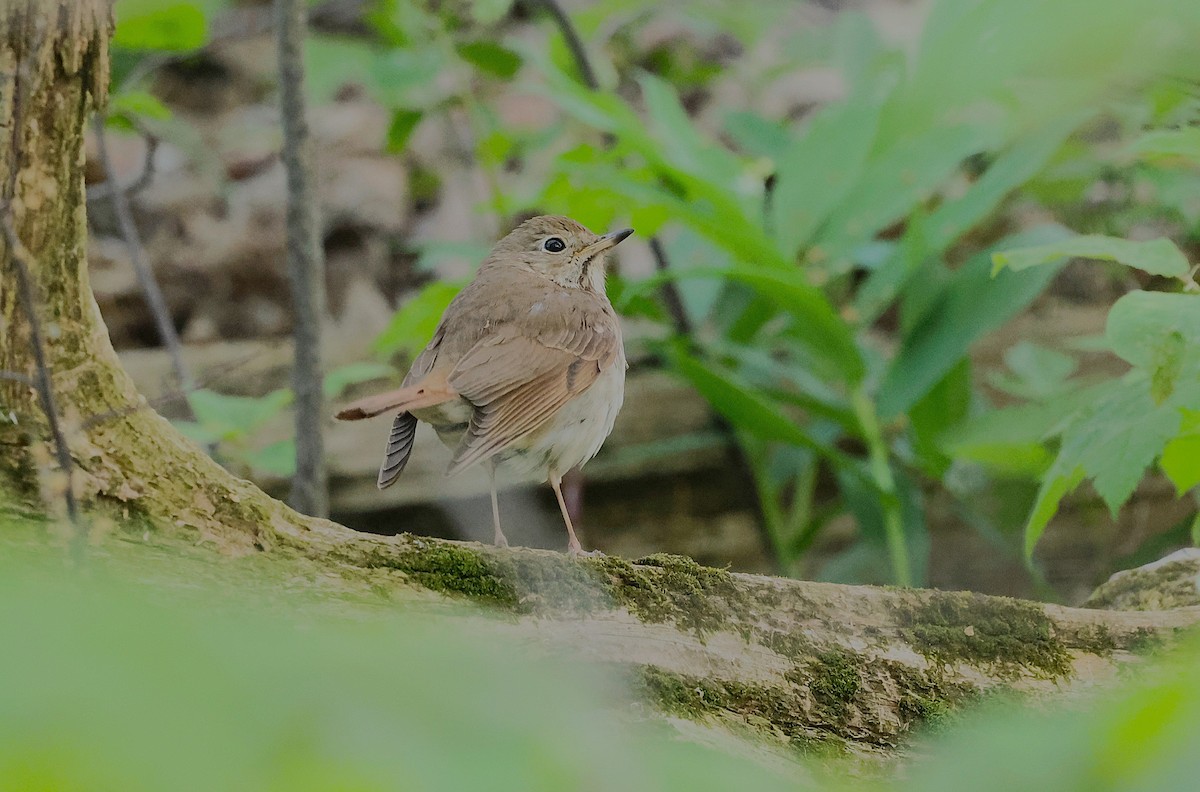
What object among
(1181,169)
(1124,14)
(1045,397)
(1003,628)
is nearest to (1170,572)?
(1003,628)

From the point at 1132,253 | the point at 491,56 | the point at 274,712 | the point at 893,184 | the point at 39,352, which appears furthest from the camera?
the point at 491,56

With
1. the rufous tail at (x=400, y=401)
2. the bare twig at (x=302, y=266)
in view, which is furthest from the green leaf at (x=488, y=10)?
the rufous tail at (x=400, y=401)

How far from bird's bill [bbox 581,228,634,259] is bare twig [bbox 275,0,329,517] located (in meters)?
0.83

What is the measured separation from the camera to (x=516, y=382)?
8.92 feet

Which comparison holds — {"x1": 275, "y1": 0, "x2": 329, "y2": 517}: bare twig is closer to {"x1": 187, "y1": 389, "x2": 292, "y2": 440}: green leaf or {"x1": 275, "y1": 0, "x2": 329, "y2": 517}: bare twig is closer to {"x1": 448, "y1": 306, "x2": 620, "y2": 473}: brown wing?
{"x1": 187, "y1": 389, "x2": 292, "y2": 440}: green leaf

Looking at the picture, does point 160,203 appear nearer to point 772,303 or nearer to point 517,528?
point 517,528

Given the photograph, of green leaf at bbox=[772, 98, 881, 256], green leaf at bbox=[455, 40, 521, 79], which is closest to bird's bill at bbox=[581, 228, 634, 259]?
green leaf at bbox=[772, 98, 881, 256]

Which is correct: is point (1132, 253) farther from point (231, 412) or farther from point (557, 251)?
point (231, 412)

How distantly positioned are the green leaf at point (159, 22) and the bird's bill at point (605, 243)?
1404 mm

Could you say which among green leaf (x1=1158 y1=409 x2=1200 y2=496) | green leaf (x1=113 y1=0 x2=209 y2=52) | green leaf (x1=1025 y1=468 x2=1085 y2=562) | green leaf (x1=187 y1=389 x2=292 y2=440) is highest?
green leaf (x1=113 y1=0 x2=209 y2=52)

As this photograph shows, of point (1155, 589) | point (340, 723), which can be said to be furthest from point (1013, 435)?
point (340, 723)

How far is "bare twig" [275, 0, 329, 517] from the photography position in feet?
10.5

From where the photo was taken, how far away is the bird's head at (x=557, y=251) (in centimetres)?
345

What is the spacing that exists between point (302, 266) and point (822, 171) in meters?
2.00
